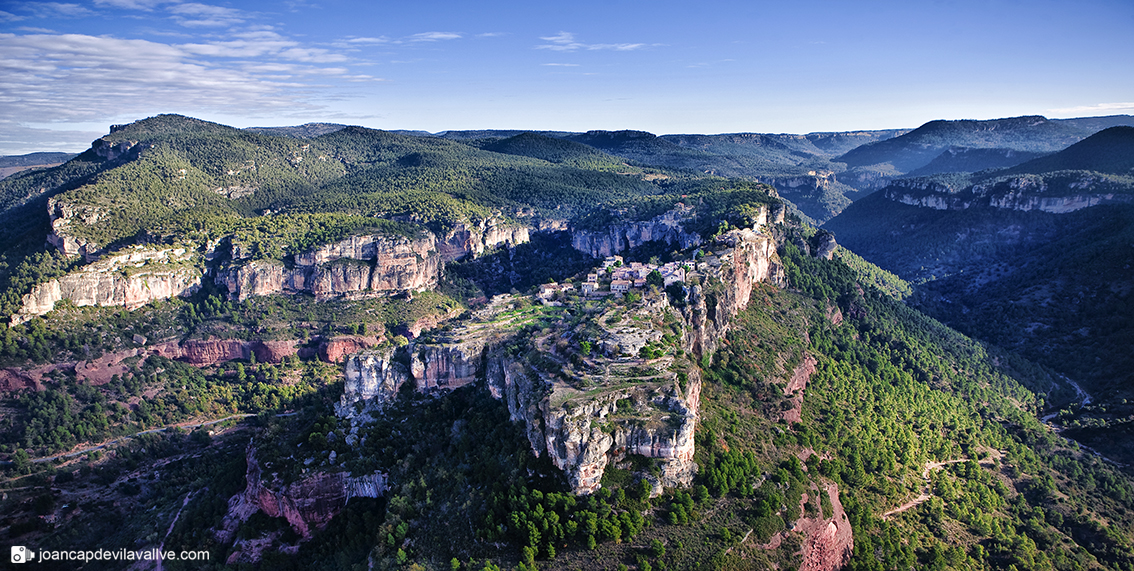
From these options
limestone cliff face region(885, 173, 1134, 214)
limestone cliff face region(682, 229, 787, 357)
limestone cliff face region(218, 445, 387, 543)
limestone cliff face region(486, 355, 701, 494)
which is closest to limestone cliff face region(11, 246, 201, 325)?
limestone cliff face region(218, 445, 387, 543)

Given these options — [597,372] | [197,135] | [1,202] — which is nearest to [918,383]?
[597,372]

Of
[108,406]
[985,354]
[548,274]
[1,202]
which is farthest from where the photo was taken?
[1,202]

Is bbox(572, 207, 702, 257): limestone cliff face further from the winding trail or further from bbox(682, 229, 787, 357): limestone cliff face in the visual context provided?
the winding trail

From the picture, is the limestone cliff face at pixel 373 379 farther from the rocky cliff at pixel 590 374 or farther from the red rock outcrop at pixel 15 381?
the red rock outcrop at pixel 15 381

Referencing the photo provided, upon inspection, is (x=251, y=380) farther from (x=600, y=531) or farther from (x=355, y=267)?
(x=600, y=531)

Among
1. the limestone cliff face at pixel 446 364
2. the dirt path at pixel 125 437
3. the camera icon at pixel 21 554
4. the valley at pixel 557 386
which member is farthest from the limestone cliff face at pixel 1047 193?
the camera icon at pixel 21 554

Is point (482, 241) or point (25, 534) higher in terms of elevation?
point (482, 241)
